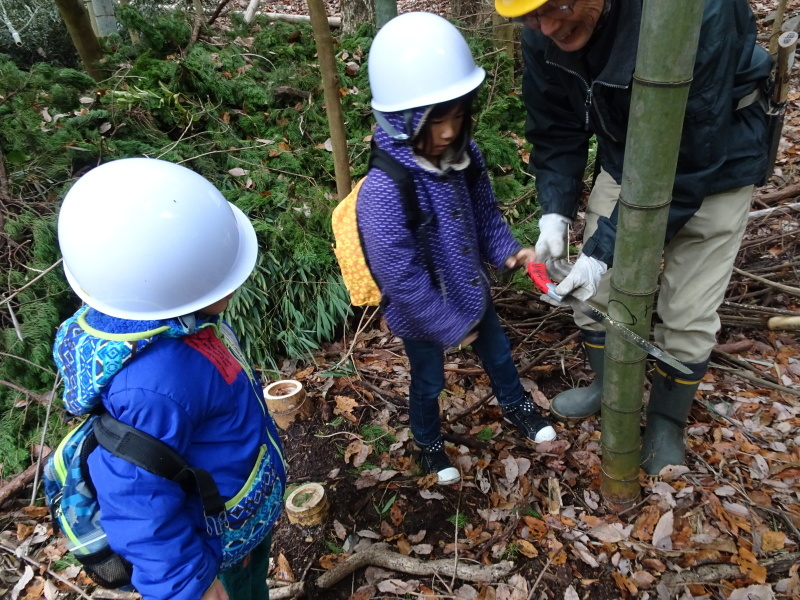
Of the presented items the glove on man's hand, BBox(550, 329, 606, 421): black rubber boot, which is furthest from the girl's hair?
BBox(550, 329, 606, 421): black rubber boot

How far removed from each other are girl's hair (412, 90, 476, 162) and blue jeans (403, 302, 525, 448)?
2.72 feet

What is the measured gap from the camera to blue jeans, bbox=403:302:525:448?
8.64 ft

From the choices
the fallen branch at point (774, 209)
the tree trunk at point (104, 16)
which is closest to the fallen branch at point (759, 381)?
the fallen branch at point (774, 209)

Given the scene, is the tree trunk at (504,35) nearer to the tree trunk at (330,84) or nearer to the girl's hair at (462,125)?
the tree trunk at (330,84)

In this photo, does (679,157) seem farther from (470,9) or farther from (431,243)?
(470,9)

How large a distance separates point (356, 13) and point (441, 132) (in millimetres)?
5472

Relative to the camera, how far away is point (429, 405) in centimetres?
280

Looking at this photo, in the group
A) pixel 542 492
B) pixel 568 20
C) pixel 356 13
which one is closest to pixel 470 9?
pixel 356 13

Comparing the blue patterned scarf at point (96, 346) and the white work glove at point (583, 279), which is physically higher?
the blue patterned scarf at point (96, 346)

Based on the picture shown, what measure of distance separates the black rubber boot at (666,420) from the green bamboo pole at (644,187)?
469mm

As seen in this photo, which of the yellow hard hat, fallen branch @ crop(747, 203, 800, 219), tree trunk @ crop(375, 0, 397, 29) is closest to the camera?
the yellow hard hat

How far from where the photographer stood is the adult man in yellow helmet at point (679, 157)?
2.10 metres

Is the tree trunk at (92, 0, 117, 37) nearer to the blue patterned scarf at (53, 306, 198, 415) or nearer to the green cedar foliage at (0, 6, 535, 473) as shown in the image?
the green cedar foliage at (0, 6, 535, 473)

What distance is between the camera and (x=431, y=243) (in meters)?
2.30
